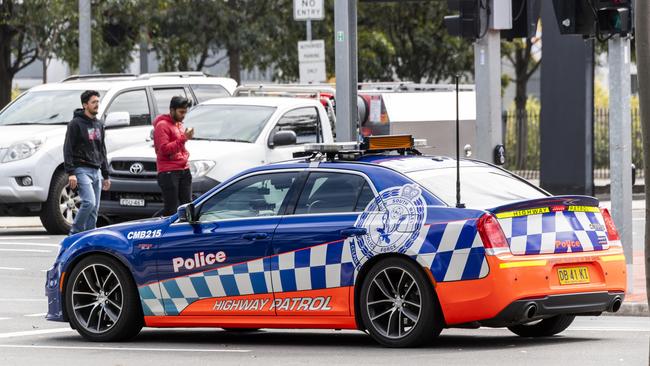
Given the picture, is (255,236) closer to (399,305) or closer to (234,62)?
(399,305)

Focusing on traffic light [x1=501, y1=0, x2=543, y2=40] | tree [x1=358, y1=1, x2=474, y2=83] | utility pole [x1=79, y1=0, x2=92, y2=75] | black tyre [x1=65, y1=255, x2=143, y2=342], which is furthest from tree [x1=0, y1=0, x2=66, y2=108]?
black tyre [x1=65, y1=255, x2=143, y2=342]

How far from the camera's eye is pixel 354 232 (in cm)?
1043

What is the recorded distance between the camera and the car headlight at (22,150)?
19812 millimetres

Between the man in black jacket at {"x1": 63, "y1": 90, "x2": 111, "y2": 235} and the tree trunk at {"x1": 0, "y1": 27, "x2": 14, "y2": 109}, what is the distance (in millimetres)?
17618

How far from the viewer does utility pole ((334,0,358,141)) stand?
18328 millimetres

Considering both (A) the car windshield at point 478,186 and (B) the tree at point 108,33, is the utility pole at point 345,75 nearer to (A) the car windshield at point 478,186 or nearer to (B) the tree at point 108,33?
(A) the car windshield at point 478,186

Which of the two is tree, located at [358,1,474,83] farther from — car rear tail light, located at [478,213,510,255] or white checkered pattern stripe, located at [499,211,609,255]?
car rear tail light, located at [478,213,510,255]

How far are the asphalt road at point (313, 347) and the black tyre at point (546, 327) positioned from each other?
0.29ft

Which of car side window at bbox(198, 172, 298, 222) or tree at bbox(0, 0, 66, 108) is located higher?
tree at bbox(0, 0, 66, 108)

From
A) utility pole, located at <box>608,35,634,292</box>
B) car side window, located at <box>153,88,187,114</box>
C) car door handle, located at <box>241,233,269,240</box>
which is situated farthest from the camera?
car side window, located at <box>153,88,187,114</box>

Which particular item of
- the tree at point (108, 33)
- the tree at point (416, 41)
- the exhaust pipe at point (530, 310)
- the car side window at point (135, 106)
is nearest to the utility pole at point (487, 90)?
the exhaust pipe at point (530, 310)

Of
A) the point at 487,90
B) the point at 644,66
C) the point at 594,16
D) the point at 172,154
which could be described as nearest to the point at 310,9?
the point at 172,154

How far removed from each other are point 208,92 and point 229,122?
9.26 feet

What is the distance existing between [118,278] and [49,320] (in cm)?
77
